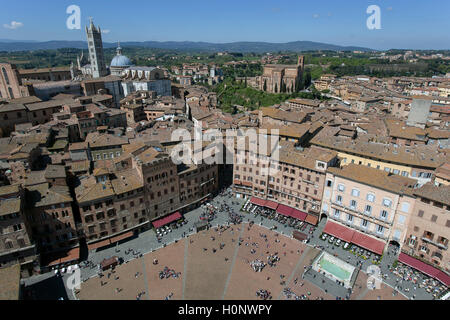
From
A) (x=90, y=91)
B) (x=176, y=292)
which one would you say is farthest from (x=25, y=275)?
(x=90, y=91)

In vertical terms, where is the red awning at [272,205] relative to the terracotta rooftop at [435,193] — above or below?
below

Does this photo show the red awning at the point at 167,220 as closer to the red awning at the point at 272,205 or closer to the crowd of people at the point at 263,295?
the red awning at the point at 272,205

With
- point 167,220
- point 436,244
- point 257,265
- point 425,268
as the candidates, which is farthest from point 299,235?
point 167,220

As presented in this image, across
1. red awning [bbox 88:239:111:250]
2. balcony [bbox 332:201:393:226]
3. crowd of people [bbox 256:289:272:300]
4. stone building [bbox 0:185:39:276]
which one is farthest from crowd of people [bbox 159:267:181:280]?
balcony [bbox 332:201:393:226]

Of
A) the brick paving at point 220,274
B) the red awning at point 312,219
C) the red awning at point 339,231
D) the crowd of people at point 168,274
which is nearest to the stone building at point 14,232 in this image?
the brick paving at point 220,274

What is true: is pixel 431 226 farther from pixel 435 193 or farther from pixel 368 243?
pixel 368 243

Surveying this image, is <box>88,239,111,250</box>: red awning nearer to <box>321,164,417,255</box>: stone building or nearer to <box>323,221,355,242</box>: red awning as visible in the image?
<box>323,221,355,242</box>: red awning

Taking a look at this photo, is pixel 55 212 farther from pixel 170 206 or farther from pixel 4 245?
pixel 170 206
